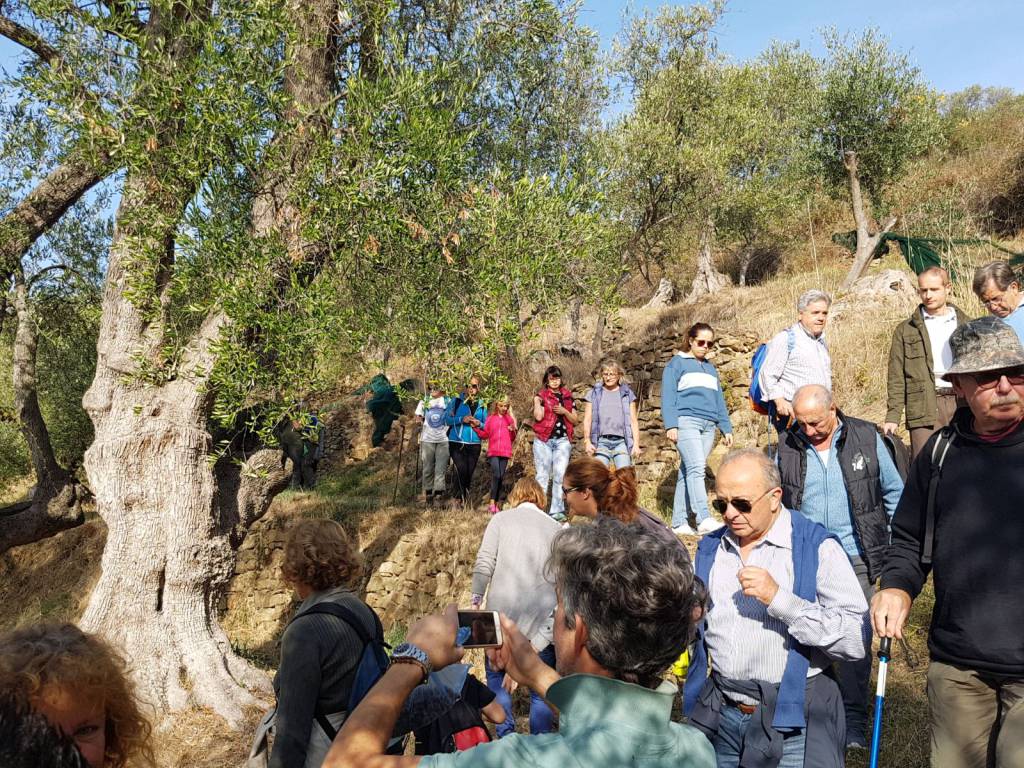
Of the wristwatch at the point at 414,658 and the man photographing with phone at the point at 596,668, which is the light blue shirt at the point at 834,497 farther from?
the wristwatch at the point at 414,658

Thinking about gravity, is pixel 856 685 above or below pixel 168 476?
below

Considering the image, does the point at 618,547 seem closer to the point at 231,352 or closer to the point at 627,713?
the point at 627,713

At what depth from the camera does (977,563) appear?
2961 mm

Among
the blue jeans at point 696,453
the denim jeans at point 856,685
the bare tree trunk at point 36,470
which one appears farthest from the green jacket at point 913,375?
the bare tree trunk at point 36,470

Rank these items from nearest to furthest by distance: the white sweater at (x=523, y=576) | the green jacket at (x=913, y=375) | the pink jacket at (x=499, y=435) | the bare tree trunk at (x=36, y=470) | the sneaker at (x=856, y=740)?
the sneaker at (x=856, y=740)
the white sweater at (x=523, y=576)
the green jacket at (x=913, y=375)
the bare tree trunk at (x=36, y=470)
the pink jacket at (x=499, y=435)

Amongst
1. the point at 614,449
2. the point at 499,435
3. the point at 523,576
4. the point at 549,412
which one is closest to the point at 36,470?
the point at 499,435

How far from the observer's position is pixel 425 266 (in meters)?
7.34

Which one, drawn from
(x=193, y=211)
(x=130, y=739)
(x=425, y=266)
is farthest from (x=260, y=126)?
(x=130, y=739)

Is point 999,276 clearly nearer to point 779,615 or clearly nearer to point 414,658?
point 779,615

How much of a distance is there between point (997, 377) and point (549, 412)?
769cm

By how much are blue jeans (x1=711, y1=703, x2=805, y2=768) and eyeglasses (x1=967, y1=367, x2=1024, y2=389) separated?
1650mm

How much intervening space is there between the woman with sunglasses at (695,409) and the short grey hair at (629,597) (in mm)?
6644

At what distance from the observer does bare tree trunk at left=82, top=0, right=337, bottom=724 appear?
684 centimetres

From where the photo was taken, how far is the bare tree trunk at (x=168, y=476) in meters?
6.84
